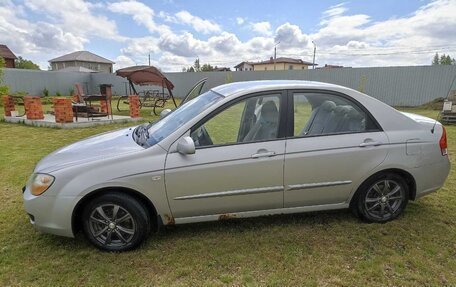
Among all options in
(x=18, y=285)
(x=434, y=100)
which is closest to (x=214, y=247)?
(x=18, y=285)

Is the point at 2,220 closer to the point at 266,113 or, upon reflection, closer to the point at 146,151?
the point at 146,151

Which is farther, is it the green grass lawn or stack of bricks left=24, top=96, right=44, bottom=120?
stack of bricks left=24, top=96, right=44, bottom=120

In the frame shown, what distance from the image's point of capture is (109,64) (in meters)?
57.1

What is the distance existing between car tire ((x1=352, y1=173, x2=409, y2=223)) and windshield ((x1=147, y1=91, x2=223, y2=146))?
1.81m

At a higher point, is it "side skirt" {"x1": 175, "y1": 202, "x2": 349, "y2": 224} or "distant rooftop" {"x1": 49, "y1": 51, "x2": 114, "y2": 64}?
"distant rooftop" {"x1": 49, "y1": 51, "x2": 114, "y2": 64}

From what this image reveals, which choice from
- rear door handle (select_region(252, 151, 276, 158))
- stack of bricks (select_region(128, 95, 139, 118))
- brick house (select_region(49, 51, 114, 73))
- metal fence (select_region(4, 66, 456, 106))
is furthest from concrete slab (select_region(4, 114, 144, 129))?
brick house (select_region(49, 51, 114, 73))

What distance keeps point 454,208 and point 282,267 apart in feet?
8.43


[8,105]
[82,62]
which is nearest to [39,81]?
[8,105]

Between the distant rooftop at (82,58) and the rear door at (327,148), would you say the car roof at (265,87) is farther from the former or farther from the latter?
the distant rooftop at (82,58)

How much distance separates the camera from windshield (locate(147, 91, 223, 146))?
316cm

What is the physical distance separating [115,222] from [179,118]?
46.7 inches

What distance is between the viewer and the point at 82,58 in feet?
174

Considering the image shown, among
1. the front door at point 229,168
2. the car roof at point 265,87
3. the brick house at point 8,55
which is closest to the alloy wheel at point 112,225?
the front door at point 229,168

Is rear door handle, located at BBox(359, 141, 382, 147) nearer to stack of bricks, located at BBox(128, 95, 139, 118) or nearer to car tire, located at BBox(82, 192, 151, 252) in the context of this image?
car tire, located at BBox(82, 192, 151, 252)
